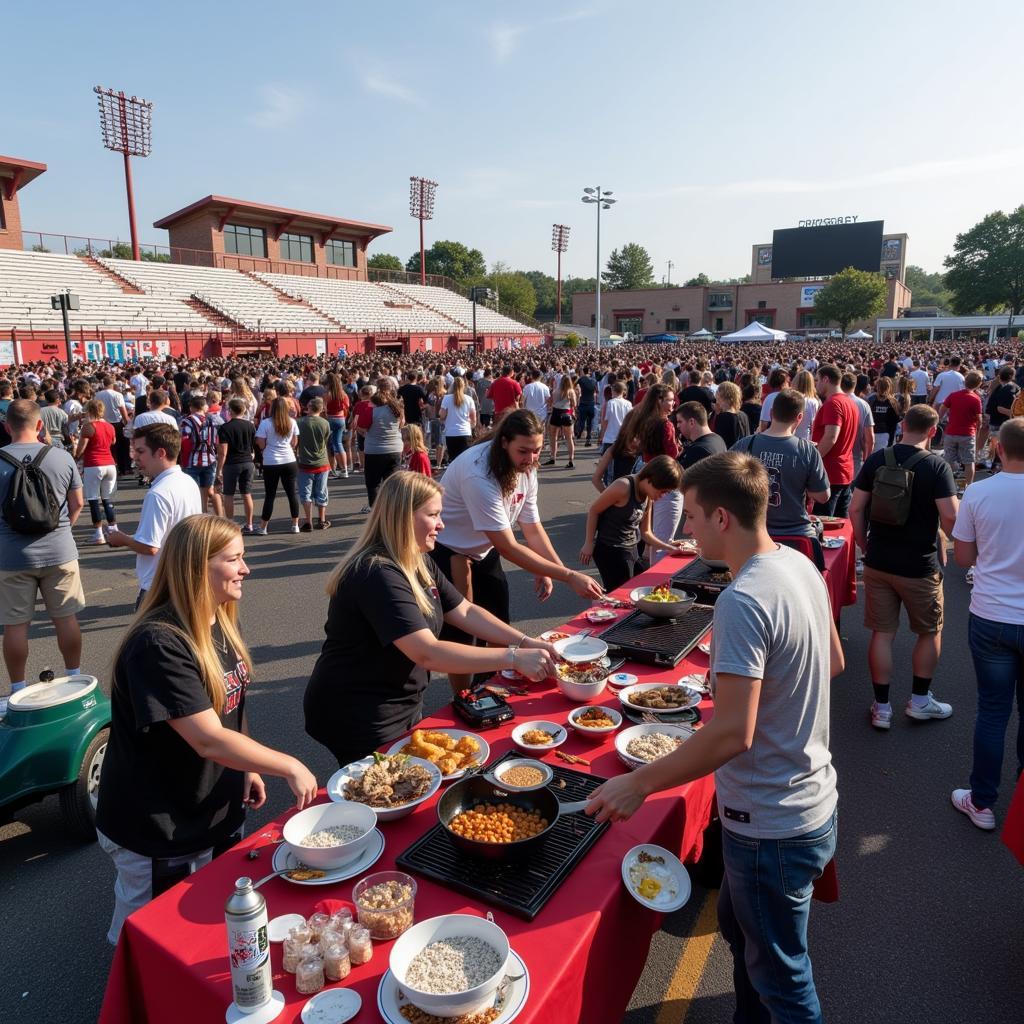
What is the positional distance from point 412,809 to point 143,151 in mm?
49467

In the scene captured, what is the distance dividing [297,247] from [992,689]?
1928 inches

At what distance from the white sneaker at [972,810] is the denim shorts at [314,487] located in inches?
327

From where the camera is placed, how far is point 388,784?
8.08ft

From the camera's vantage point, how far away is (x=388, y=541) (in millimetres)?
2934

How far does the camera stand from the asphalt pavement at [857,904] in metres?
2.79

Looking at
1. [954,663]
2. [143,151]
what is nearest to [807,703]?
[954,663]

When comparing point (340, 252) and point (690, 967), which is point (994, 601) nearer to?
point (690, 967)

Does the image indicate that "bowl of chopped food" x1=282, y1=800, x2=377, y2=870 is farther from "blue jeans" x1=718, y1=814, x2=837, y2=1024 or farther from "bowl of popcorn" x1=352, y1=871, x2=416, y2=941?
"blue jeans" x1=718, y1=814, x2=837, y2=1024

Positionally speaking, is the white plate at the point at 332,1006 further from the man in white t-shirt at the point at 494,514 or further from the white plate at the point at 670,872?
the man in white t-shirt at the point at 494,514

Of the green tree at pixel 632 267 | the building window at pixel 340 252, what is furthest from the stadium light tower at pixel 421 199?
the green tree at pixel 632 267

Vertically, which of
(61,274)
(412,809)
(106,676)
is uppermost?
(61,274)

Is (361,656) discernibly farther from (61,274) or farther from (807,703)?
(61,274)

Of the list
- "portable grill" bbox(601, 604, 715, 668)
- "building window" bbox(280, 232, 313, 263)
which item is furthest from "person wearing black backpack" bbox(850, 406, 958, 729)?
"building window" bbox(280, 232, 313, 263)

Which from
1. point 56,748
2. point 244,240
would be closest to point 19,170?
point 244,240
